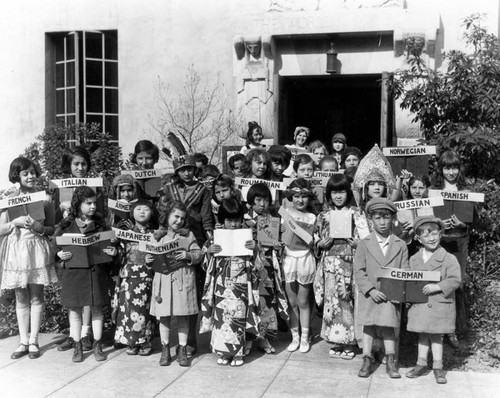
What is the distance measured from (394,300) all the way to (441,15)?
22.5ft

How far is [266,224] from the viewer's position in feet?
20.1

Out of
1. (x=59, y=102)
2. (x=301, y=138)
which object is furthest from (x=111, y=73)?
(x=301, y=138)

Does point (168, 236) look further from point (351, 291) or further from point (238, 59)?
point (238, 59)

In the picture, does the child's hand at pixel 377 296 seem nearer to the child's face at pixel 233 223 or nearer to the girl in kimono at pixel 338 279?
the girl in kimono at pixel 338 279

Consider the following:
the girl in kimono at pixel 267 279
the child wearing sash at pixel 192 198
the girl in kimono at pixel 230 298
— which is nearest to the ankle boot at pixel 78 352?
the girl in kimono at pixel 230 298

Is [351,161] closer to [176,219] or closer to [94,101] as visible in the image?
[176,219]

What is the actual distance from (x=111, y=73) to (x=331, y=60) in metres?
4.47

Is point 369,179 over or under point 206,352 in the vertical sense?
over

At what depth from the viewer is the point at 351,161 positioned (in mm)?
7219

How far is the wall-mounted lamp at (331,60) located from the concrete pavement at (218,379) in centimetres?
639

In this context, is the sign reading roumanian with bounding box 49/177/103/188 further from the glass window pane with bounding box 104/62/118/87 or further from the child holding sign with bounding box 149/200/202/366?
the glass window pane with bounding box 104/62/118/87

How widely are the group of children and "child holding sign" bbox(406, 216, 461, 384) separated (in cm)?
2

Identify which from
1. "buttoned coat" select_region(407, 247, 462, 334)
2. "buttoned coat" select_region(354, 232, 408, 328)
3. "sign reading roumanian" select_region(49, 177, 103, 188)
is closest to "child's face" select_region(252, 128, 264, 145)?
"sign reading roumanian" select_region(49, 177, 103, 188)

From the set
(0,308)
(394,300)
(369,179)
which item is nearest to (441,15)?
(369,179)
